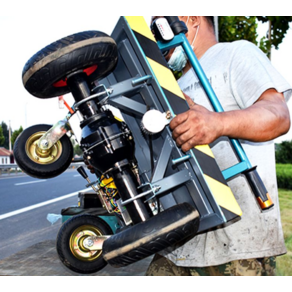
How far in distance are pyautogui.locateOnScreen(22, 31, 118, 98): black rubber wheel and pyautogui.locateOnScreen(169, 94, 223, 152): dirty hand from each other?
1.62 ft

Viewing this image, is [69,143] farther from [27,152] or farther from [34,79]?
[34,79]

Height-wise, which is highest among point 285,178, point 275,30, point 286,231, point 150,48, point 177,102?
point 275,30

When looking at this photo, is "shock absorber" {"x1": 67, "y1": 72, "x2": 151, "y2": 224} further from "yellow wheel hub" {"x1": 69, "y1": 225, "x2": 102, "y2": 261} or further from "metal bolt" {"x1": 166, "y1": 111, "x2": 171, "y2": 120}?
"yellow wheel hub" {"x1": 69, "y1": 225, "x2": 102, "y2": 261}

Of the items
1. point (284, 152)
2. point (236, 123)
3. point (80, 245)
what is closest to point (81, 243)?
point (80, 245)

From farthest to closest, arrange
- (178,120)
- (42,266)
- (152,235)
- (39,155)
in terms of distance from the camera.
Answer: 1. (42,266)
2. (39,155)
3. (178,120)
4. (152,235)

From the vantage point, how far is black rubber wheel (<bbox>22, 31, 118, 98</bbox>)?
1.56 m

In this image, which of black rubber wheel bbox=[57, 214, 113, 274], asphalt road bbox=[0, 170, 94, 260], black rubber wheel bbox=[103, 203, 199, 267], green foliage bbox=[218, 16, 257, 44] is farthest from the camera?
green foliage bbox=[218, 16, 257, 44]

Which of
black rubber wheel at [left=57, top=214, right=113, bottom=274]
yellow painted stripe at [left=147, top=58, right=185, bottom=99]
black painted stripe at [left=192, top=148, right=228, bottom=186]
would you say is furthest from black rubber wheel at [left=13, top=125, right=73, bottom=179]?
black painted stripe at [left=192, top=148, right=228, bottom=186]

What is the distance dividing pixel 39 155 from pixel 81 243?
80 cm

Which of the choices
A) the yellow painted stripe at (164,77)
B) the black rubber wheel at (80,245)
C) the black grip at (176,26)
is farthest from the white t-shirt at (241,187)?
the black rubber wheel at (80,245)

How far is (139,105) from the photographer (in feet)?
5.69

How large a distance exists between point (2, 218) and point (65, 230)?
8.06m

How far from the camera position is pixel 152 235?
4.74 ft

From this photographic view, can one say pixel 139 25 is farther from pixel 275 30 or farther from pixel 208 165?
pixel 275 30
